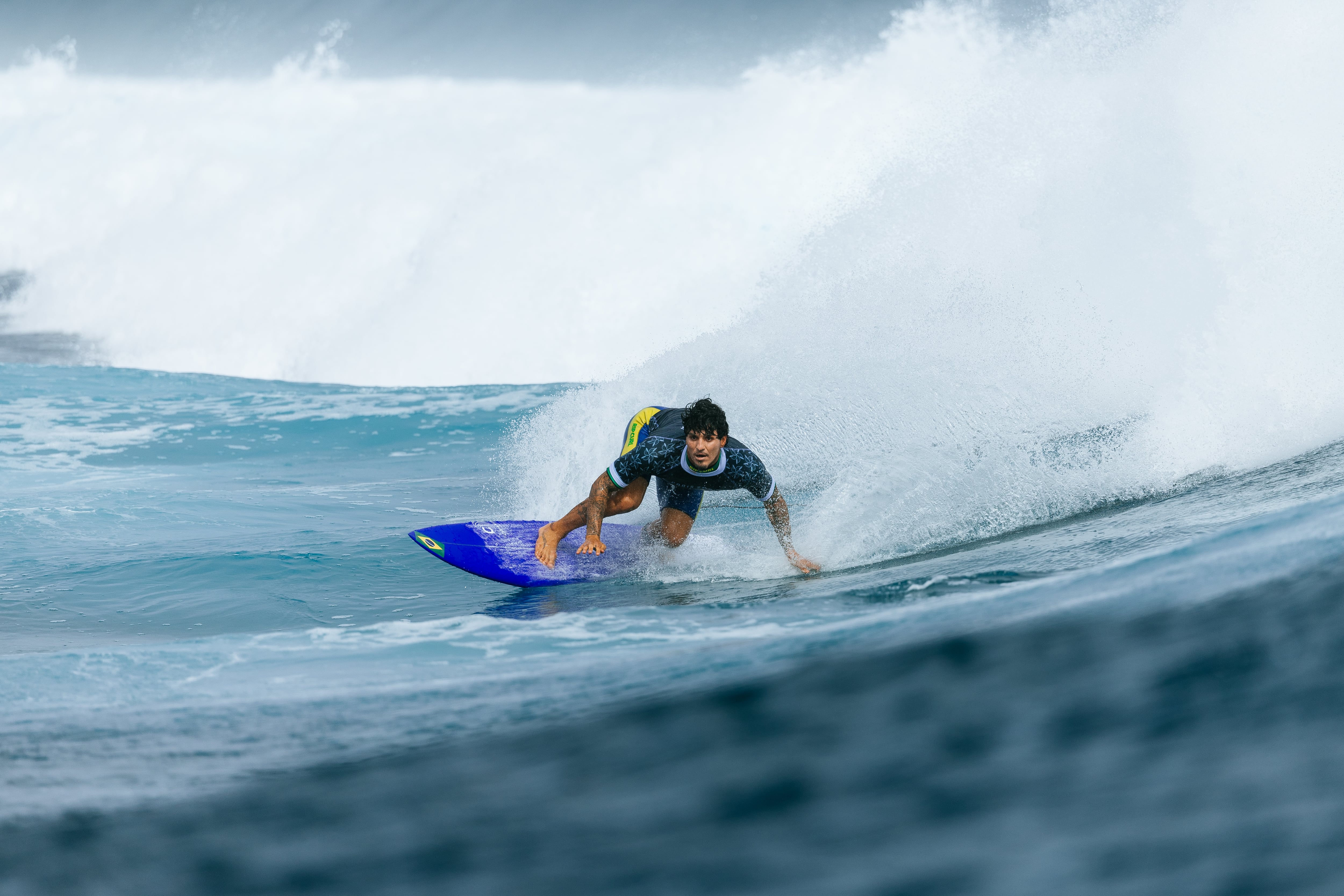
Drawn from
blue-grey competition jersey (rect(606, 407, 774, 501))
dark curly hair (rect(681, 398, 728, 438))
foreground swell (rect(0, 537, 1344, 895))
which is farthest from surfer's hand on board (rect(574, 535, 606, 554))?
foreground swell (rect(0, 537, 1344, 895))

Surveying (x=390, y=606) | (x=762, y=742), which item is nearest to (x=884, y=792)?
(x=762, y=742)

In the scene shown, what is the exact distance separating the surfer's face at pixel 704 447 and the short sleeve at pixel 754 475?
0.18m

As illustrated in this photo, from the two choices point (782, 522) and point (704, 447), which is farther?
point (782, 522)

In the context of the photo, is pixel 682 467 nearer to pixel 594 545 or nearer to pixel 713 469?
pixel 713 469

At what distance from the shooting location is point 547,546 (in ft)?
18.4

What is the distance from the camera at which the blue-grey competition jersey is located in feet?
18.1

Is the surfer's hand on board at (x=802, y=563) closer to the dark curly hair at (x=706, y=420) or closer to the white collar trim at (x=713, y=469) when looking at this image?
the white collar trim at (x=713, y=469)

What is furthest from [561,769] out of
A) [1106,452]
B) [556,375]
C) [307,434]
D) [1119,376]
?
[556,375]

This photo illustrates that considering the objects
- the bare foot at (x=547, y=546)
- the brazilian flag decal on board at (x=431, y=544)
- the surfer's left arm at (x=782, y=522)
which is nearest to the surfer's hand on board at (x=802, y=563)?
the surfer's left arm at (x=782, y=522)

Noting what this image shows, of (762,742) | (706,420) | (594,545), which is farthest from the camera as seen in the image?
(594,545)

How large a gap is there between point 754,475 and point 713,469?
220 millimetres

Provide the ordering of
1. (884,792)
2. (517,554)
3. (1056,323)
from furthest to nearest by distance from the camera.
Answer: (1056,323), (517,554), (884,792)

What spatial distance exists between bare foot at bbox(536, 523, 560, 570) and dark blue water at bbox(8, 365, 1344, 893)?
0.91 m

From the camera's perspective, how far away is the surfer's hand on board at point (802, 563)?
204 inches
